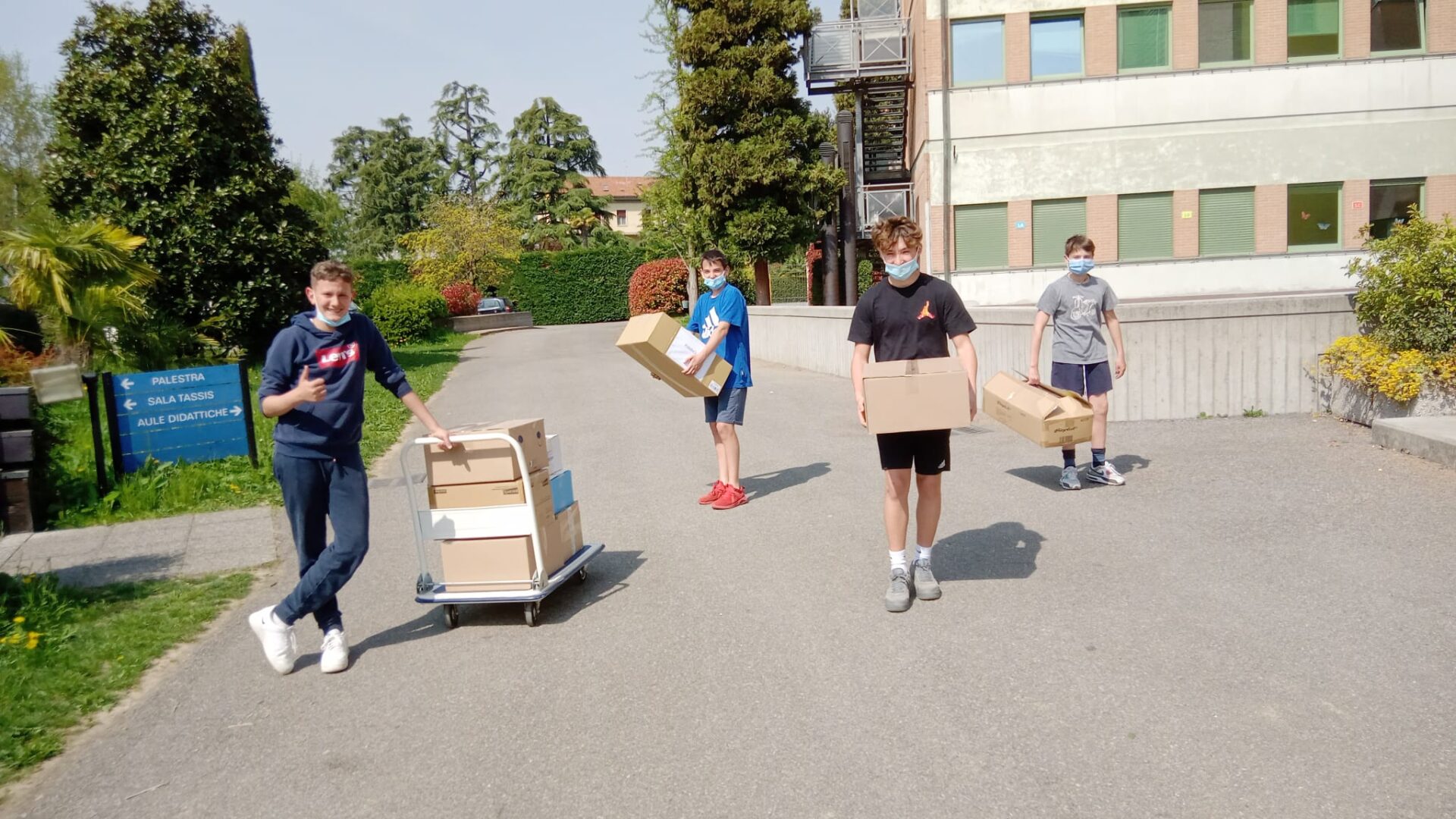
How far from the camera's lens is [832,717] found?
163 inches

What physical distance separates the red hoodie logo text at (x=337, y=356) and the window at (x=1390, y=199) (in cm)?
2467

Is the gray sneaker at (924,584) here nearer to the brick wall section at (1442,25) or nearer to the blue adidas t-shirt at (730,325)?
the blue adidas t-shirt at (730,325)

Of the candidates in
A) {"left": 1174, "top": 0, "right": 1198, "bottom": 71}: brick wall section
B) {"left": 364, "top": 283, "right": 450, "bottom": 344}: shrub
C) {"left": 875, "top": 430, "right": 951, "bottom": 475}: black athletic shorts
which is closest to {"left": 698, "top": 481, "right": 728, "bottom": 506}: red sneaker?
{"left": 875, "top": 430, "right": 951, "bottom": 475}: black athletic shorts

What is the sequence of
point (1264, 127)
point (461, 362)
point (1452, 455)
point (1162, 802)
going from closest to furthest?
point (1162, 802), point (1452, 455), point (1264, 127), point (461, 362)

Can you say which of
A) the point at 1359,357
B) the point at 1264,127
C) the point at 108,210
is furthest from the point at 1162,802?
the point at 1264,127

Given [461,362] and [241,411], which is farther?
[461,362]

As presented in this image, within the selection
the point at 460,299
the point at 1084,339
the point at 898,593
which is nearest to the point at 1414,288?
the point at 1084,339

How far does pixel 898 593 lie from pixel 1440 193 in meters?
24.0

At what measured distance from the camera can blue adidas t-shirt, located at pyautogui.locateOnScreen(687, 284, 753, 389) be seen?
7.95 m

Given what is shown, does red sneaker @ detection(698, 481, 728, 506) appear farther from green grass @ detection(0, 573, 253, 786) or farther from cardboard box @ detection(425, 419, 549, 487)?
green grass @ detection(0, 573, 253, 786)

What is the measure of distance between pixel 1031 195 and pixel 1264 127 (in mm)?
5097

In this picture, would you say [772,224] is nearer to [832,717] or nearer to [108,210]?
[108,210]

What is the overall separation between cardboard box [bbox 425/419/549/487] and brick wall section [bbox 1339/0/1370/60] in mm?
24169

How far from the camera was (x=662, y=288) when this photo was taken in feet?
140
